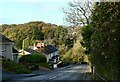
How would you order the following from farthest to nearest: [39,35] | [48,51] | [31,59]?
[39,35], [48,51], [31,59]

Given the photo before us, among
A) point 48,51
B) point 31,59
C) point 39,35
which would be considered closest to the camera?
point 31,59

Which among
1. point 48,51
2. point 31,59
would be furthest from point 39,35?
point 31,59

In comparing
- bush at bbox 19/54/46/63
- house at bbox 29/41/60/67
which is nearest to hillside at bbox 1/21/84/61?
house at bbox 29/41/60/67

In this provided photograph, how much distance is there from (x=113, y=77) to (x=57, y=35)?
138 m

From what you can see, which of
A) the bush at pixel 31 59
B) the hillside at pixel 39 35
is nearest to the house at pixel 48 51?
the hillside at pixel 39 35

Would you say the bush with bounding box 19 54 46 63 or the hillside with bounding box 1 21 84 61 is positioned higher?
the hillside with bounding box 1 21 84 61

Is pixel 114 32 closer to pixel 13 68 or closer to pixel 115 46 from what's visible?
pixel 115 46

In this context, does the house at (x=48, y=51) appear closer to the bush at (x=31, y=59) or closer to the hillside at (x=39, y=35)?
the hillside at (x=39, y=35)

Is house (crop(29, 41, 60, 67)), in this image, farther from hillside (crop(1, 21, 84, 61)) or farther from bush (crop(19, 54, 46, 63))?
bush (crop(19, 54, 46, 63))

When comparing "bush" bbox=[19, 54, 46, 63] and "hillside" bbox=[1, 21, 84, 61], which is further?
"hillside" bbox=[1, 21, 84, 61]

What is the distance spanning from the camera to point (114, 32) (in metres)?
14.0

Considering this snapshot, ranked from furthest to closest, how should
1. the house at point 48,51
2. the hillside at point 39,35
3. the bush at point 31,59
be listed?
the hillside at point 39,35, the house at point 48,51, the bush at point 31,59

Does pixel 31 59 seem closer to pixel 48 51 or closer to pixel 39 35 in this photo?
pixel 48 51

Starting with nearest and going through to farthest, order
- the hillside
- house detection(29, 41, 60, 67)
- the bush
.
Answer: the bush < house detection(29, 41, 60, 67) < the hillside
